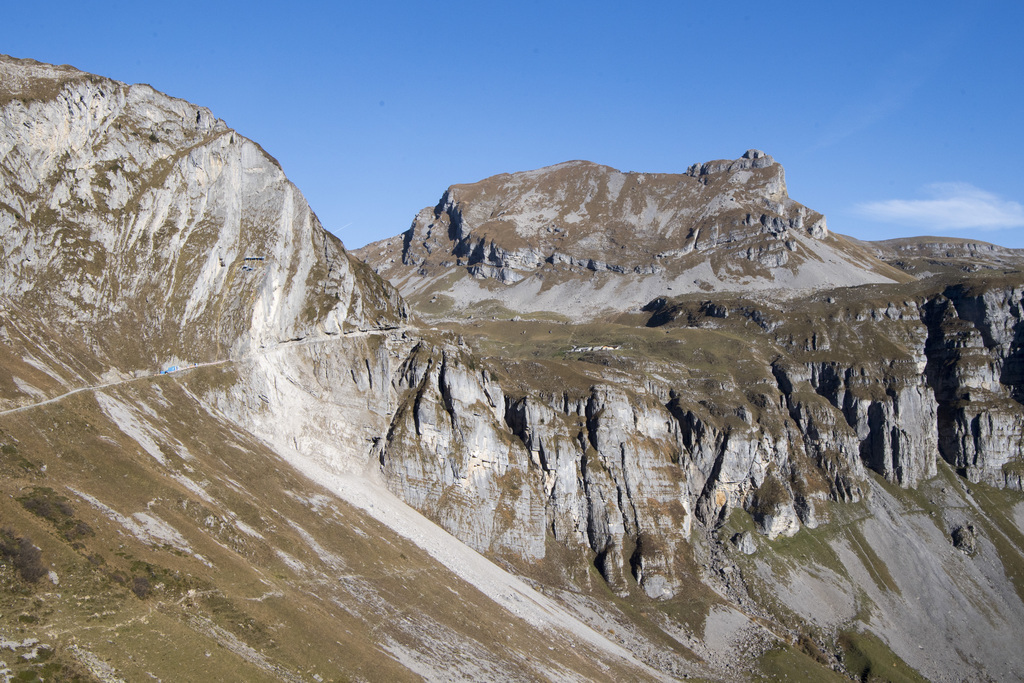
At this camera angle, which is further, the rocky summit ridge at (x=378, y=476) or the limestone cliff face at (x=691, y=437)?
the limestone cliff face at (x=691, y=437)

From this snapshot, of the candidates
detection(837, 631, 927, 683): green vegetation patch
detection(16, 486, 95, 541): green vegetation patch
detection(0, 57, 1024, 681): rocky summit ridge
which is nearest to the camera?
detection(16, 486, 95, 541): green vegetation patch

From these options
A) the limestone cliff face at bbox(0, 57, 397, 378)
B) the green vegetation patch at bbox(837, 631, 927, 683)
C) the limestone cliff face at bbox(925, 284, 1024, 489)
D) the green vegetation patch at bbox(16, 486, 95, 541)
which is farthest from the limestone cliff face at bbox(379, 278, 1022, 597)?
the green vegetation patch at bbox(16, 486, 95, 541)

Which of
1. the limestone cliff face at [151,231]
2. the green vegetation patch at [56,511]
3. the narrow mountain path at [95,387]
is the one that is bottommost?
Result: the green vegetation patch at [56,511]

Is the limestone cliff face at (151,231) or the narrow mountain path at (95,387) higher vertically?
the limestone cliff face at (151,231)

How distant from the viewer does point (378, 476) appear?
11025 centimetres

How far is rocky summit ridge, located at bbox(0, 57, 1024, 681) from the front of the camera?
60.3m

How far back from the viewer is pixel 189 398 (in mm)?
93000

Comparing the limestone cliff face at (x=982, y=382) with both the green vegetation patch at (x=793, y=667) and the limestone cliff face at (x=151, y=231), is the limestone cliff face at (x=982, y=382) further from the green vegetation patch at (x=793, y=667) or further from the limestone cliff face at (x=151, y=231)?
the limestone cliff face at (x=151, y=231)

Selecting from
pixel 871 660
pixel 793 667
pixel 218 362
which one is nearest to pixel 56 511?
pixel 218 362

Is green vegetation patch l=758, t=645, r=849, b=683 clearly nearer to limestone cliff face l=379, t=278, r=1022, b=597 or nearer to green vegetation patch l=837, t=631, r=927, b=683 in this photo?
green vegetation patch l=837, t=631, r=927, b=683

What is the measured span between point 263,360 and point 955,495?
14374 centimetres

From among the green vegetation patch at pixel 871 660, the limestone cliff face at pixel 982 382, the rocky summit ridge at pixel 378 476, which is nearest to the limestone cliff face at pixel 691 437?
the limestone cliff face at pixel 982 382

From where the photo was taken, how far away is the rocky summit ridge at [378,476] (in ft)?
198

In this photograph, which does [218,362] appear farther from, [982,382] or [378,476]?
[982,382]
